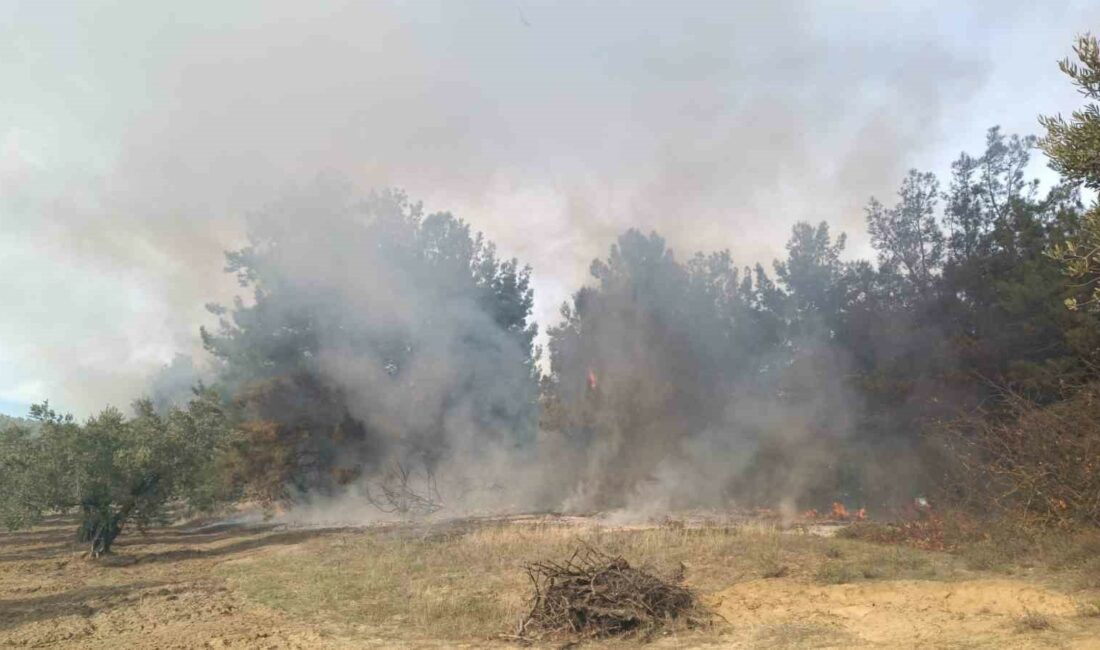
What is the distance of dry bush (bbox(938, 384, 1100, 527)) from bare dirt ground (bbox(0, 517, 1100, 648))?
244 centimetres

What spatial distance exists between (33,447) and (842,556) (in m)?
18.4

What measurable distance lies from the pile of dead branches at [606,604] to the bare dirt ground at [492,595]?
0.39 metres

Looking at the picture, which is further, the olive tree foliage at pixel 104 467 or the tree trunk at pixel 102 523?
the tree trunk at pixel 102 523

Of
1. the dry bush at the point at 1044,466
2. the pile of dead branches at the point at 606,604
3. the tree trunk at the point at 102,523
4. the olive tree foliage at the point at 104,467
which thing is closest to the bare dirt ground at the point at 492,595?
the pile of dead branches at the point at 606,604

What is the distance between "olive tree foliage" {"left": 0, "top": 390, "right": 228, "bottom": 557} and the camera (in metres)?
17.0

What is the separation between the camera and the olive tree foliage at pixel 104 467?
671 inches

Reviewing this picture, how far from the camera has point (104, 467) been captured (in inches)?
683

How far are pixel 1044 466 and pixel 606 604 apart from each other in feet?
29.4

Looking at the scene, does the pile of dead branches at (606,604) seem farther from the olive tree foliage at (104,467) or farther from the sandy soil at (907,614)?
the olive tree foliage at (104,467)

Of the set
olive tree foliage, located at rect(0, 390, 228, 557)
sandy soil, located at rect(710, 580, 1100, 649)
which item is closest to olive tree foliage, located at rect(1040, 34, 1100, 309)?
sandy soil, located at rect(710, 580, 1100, 649)

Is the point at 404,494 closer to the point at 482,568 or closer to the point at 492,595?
the point at 482,568

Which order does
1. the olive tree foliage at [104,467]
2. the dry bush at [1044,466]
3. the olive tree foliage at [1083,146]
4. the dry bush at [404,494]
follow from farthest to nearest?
the dry bush at [404,494]
the olive tree foliage at [104,467]
the dry bush at [1044,466]
the olive tree foliage at [1083,146]

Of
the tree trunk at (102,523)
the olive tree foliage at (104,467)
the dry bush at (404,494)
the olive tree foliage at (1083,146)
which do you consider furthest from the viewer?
the dry bush at (404,494)

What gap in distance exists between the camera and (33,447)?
17953 mm
